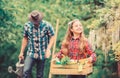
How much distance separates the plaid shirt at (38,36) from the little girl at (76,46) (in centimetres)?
48

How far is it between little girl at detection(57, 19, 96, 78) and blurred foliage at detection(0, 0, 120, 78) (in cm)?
422

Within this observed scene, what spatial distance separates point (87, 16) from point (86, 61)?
6.45 metres

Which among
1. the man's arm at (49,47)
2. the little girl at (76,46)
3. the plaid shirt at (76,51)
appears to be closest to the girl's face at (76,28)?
the little girl at (76,46)

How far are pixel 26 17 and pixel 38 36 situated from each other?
616cm

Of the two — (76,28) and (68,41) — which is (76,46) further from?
(76,28)

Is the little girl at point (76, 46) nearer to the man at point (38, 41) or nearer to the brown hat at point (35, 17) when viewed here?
the man at point (38, 41)

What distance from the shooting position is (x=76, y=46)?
794 centimetres

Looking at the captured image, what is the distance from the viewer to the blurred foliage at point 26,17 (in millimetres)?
12553

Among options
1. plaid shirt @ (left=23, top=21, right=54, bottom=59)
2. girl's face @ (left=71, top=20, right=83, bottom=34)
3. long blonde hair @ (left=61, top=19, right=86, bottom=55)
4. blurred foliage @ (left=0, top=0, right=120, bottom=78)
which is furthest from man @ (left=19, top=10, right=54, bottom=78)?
blurred foliage @ (left=0, top=0, right=120, bottom=78)

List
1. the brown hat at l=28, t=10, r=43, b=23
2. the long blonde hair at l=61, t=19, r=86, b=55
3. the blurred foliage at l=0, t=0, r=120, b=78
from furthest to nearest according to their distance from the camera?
the blurred foliage at l=0, t=0, r=120, b=78 → the brown hat at l=28, t=10, r=43, b=23 → the long blonde hair at l=61, t=19, r=86, b=55

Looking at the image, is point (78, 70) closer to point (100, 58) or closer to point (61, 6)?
point (100, 58)

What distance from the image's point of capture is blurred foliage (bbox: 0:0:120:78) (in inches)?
494

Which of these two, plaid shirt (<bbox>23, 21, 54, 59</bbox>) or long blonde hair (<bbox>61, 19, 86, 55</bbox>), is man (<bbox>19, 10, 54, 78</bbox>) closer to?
plaid shirt (<bbox>23, 21, 54, 59</bbox>)

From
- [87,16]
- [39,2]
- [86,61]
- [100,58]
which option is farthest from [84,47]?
[39,2]
